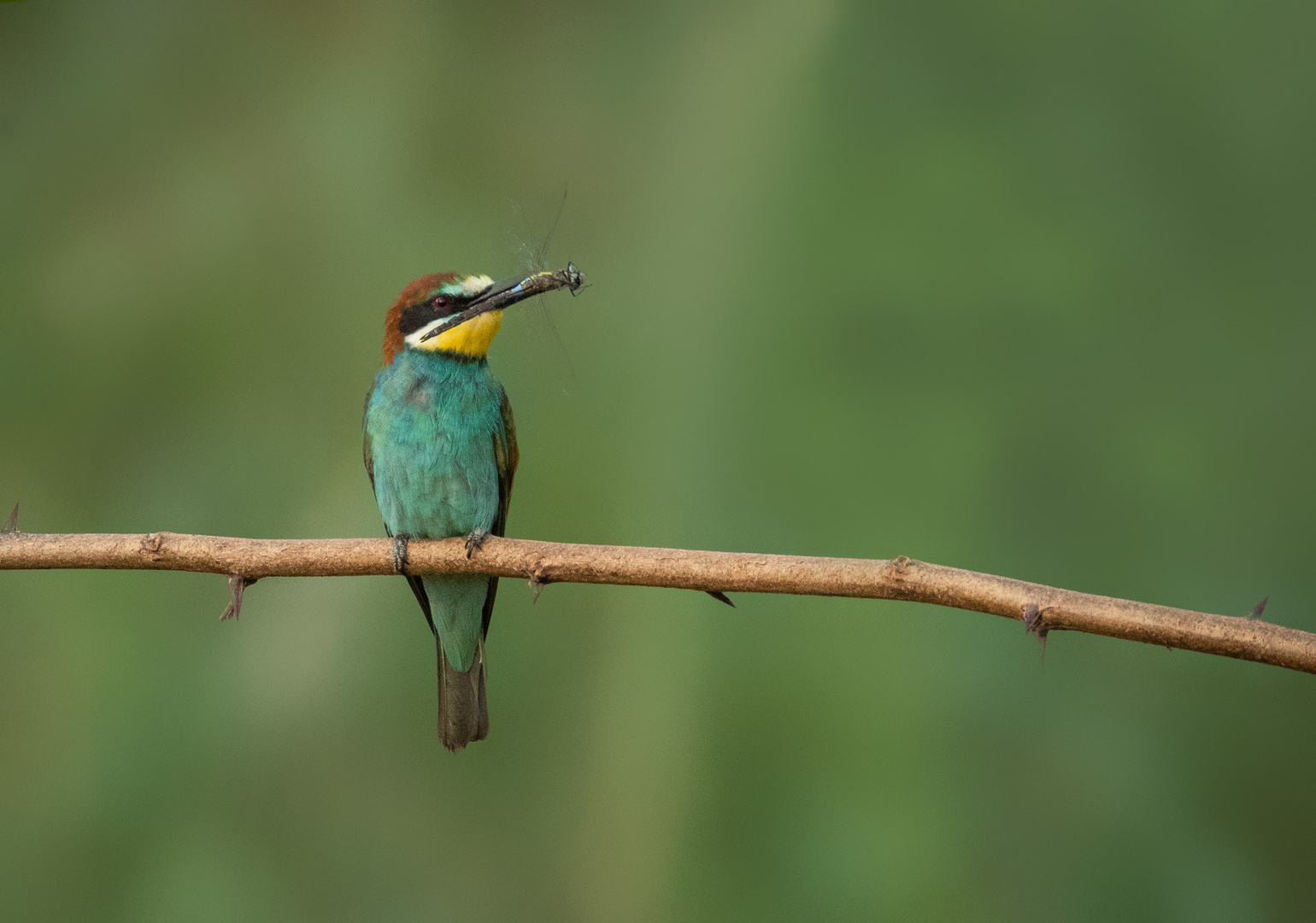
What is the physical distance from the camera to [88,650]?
8.64 feet

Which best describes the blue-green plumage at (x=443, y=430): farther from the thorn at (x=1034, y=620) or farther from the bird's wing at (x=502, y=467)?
the thorn at (x=1034, y=620)

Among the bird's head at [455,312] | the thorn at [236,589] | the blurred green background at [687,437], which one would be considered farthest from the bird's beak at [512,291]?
the thorn at [236,589]

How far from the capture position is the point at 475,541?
1.93m

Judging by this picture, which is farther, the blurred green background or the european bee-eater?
the blurred green background

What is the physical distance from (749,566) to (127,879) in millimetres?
1838

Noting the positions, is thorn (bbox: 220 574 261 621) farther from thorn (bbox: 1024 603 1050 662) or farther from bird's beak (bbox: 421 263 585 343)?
thorn (bbox: 1024 603 1050 662)

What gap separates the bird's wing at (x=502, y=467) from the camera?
2215 mm

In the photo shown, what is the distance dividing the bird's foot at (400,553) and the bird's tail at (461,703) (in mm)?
303

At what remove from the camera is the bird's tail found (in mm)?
2260

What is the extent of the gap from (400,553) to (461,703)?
1.90 ft

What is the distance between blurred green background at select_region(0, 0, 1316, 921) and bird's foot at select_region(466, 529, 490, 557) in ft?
1.73

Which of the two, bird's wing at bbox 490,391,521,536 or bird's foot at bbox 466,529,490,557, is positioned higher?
bird's wing at bbox 490,391,521,536

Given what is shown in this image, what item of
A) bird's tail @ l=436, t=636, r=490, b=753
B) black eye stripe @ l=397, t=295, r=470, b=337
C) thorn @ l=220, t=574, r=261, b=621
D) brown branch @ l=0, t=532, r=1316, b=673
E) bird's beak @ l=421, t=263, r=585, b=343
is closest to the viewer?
brown branch @ l=0, t=532, r=1316, b=673

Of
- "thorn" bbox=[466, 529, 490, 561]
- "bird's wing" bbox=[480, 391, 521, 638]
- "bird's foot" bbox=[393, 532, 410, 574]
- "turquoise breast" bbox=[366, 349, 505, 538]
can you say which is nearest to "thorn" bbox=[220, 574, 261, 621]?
"bird's foot" bbox=[393, 532, 410, 574]
